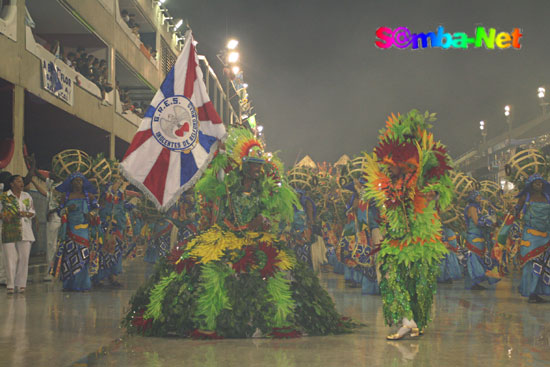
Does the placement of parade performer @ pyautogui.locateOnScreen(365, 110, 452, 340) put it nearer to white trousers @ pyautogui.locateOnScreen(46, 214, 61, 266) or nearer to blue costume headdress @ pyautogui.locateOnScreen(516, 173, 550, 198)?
blue costume headdress @ pyautogui.locateOnScreen(516, 173, 550, 198)

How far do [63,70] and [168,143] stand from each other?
14924 millimetres

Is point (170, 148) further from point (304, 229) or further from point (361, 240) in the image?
point (304, 229)

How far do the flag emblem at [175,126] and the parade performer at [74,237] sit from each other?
5.60 m

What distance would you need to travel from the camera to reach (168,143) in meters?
8.63

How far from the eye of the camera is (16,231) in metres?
12.9

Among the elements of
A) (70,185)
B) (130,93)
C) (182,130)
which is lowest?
(70,185)

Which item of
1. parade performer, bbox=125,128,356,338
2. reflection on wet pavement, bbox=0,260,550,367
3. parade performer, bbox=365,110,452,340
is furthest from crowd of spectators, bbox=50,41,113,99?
parade performer, bbox=365,110,452,340

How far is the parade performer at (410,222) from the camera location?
25.8 ft

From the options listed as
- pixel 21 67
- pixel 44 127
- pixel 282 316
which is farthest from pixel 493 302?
pixel 44 127

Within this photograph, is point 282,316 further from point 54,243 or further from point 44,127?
point 44,127

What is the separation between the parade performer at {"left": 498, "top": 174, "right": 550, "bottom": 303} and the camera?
11.9 m

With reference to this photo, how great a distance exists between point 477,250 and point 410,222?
24.2 ft

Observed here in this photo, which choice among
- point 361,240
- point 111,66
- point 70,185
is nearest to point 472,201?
point 361,240

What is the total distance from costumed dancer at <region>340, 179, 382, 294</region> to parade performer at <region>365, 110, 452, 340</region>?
423 cm
